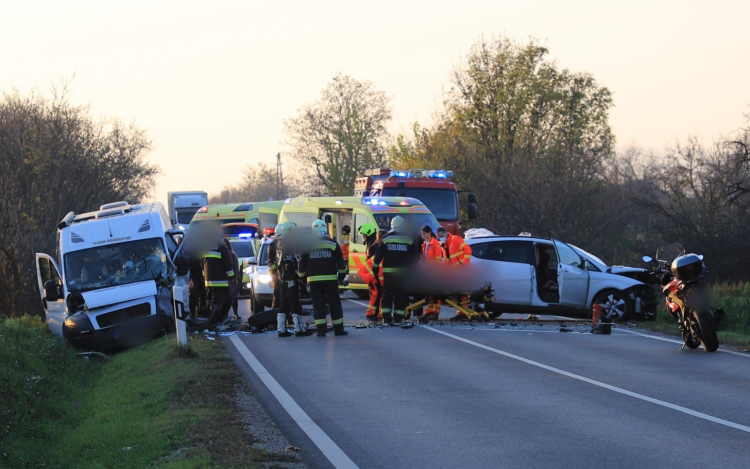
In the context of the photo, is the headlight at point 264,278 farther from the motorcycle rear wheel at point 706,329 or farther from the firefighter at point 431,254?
the motorcycle rear wheel at point 706,329

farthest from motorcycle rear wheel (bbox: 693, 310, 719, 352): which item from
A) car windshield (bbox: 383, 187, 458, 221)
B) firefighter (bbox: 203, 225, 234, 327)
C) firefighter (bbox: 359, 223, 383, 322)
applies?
car windshield (bbox: 383, 187, 458, 221)

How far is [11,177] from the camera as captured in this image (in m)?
27.0

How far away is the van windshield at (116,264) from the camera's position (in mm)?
16641

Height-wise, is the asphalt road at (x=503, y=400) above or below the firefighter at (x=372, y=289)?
below

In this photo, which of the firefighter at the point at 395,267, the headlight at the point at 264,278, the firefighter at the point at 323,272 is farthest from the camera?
the headlight at the point at 264,278

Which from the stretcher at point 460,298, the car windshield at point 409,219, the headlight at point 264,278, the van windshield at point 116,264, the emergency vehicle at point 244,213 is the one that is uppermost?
the emergency vehicle at point 244,213

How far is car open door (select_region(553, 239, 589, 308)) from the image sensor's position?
704 inches

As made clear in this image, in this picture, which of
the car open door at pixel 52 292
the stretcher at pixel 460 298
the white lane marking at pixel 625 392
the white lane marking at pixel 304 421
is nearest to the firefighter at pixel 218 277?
the car open door at pixel 52 292

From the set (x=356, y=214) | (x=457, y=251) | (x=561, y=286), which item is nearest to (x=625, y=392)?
(x=457, y=251)

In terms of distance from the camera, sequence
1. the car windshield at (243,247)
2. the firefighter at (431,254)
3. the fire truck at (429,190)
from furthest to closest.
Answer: the fire truck at (429,190) → the car windshield at (243,247) → the firefighter at (431,254)

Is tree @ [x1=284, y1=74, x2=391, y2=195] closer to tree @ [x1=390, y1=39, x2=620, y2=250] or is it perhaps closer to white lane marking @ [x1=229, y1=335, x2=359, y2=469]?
tree @ [x1=390, y1=39, x2=620, y2=250]

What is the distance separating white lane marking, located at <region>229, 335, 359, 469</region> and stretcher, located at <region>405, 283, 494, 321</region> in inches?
225

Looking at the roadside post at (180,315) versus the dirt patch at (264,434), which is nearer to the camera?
the dirt patch at (264,434)

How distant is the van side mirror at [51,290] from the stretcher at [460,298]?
20.3 ft
